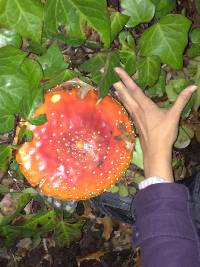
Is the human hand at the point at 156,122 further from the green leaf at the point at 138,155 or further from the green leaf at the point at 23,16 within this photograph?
the green leaf at the point at 23,16

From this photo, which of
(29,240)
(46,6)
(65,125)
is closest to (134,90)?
(65,125)

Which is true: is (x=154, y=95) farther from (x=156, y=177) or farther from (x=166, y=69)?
(x=156, y=177)

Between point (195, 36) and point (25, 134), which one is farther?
Answer: point (195, 36)

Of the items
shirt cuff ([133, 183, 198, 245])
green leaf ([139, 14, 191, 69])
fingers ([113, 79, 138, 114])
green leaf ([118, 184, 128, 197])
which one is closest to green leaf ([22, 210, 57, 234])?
green leaf ([118, 184, 128, 197])

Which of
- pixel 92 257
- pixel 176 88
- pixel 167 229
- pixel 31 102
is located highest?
pixel 31 102

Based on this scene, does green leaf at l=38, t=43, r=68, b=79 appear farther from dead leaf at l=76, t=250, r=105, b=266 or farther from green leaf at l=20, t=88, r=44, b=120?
dead leaf at l=76, t=250, r=105, b=266

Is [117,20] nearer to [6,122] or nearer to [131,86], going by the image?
[131,86]

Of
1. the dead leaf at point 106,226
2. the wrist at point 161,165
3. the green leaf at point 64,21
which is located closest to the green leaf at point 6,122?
the green leaf at point 64,21

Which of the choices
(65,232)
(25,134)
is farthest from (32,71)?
(65,232)
